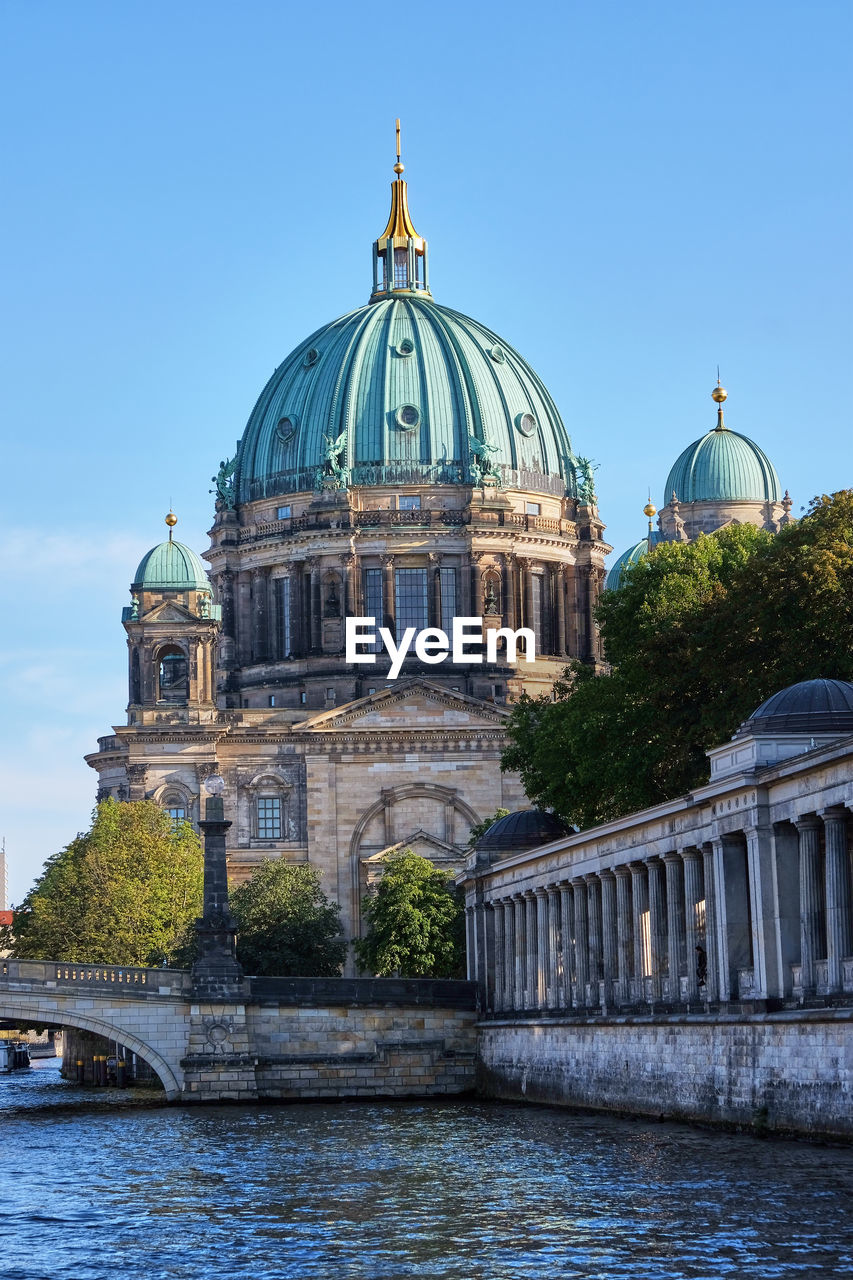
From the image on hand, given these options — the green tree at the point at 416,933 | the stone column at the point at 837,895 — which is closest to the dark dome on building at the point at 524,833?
the green tree at the point at 416,933

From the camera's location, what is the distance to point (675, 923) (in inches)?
2501

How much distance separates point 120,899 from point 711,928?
54419mm

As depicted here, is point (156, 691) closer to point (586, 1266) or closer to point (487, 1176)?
point (487, 1176)

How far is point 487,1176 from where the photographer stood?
170 ft

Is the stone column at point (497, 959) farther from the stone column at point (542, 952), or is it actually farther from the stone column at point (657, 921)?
the stone column at point (657, 921)

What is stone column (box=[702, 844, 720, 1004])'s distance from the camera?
59156 mm

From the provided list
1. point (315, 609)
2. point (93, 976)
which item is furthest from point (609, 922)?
point (315, 609)

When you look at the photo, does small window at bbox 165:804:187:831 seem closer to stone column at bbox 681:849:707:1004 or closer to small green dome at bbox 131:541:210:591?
small green dome at bbox 131:541:210:591

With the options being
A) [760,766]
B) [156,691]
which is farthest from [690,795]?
[156,691]

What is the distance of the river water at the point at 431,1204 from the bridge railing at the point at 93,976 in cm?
1616

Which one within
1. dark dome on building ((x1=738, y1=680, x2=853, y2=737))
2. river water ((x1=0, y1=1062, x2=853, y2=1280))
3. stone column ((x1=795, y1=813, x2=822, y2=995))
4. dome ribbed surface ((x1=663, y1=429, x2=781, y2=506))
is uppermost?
dome ribbed surface ((x1=663, y1=429, x2=781, y2=506))

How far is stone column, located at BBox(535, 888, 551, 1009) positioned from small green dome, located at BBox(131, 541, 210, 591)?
206 ft

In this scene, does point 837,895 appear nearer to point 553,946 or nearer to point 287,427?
point 553,946

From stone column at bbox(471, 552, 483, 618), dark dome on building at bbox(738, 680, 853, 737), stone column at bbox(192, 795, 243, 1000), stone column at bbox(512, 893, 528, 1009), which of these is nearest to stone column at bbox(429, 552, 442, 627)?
stone column at bbox(471, 552, 483, 618)
